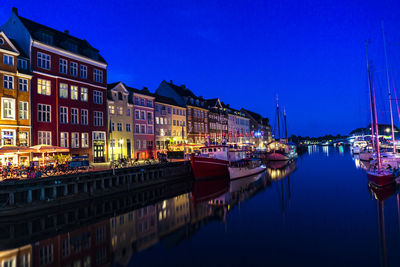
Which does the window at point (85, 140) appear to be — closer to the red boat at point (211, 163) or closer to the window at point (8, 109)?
the window at point (8, 109)

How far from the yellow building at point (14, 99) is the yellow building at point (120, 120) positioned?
1312cm

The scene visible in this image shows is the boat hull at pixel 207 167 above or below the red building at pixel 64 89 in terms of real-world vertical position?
below

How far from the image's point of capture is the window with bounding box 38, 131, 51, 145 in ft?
108

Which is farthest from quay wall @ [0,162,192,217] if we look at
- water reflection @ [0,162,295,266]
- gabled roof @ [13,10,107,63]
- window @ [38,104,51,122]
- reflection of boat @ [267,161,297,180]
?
reflection of boat @ [267,161,297,180]

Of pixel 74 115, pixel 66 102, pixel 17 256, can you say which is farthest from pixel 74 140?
pixel 17 256

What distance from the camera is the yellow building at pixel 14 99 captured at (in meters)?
28.6

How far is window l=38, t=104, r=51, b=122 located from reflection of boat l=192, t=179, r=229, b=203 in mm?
20230

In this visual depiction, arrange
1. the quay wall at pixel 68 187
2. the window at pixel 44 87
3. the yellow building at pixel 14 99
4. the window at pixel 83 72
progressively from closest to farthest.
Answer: the quay wall at pixel 68 187 < the yellow building at pixel 14 99 < the window at pixel 44 87 < the window at pixel 83 72

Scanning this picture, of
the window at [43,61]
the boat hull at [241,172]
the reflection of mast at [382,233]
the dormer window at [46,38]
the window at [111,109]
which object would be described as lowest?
the reflection of mast at [382,233]

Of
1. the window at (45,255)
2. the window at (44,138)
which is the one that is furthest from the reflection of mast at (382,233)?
the window at (44,138)

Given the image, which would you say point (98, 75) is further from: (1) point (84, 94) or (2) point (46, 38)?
(2) point (46, 38)

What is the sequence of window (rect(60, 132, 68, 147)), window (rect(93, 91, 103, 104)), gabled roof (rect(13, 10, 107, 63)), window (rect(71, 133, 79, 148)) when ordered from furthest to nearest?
window (rect(93, 91, 103, 104)), window (rect(71, 133, 79, 148)), window (rect(60, 132, 68, 147)), gabled roof (rect(13, 10, 107, 63))

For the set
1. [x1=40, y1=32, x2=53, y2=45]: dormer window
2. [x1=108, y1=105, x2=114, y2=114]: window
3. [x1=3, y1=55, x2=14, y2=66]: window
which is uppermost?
[x1=40, y1=32, x2=53, y2=45]: dormer window

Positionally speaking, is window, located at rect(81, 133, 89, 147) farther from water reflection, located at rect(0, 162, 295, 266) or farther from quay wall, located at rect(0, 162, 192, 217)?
water reflection, located at rect(0, 162, 295, 266)
